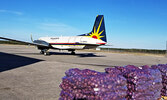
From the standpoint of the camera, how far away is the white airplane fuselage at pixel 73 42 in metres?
23.9

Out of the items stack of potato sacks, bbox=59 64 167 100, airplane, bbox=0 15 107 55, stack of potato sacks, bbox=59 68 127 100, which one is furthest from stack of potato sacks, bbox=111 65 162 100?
airplane, bbox=0 15 107 55

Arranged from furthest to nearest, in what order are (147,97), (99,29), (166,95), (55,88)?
(99,29)
(55,88)
(166,95)
(147,97)

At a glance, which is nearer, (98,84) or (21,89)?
(98,84)

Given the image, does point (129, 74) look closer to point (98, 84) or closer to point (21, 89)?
point (98, 84)

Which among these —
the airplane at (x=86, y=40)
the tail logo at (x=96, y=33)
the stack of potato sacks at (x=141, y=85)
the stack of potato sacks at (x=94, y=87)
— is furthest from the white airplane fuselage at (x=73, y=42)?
the stack of potato sacks at (x=94, y=87)

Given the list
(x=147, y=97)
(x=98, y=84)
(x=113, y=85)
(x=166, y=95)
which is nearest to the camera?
(x=98, y=84)

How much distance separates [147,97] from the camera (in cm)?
440

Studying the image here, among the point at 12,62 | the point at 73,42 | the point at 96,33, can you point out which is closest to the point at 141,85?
the point at 12,62

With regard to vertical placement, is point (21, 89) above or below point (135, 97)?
below

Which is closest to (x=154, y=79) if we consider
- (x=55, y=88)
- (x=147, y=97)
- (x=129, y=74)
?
(x=147, y=97)

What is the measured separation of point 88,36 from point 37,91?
63.7ft

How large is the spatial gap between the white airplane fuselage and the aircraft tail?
0.72 m

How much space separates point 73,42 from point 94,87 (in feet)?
75.6

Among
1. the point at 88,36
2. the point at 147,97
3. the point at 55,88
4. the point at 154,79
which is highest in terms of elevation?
the point at 88,36
